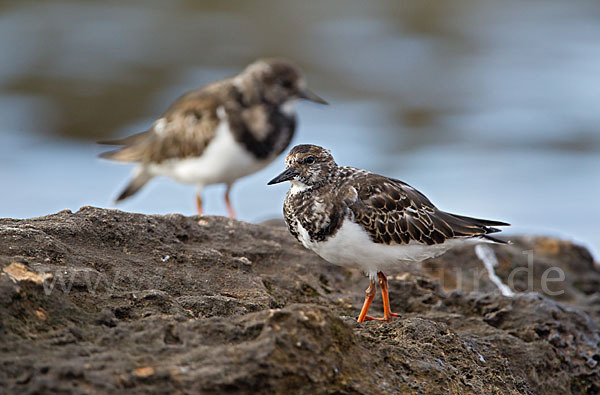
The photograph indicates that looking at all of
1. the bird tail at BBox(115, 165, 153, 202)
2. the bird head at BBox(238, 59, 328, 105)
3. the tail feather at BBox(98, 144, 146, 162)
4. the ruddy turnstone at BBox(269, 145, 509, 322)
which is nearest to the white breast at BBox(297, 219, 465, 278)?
the ruddy turnstone at BBox(269, 145, 509, 322)

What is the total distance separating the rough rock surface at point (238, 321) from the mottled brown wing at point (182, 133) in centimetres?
246

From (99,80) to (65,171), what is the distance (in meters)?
3.37

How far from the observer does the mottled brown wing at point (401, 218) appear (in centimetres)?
364

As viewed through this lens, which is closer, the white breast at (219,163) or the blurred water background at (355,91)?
the white breast at (219,163)

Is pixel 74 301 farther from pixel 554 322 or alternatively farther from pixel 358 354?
pixel 554 322

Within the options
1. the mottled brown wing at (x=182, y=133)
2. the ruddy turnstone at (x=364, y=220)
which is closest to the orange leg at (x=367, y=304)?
the ruddy turnstone at (x=364, y=220)

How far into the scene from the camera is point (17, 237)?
296 cm

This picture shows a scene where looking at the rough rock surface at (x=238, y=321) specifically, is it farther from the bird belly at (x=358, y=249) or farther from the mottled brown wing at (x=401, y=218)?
the mottled brown wing at (x=401, y=218)

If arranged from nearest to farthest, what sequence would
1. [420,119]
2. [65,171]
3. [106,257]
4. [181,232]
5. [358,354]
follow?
[358,354], [106,257], [181,232], [65,171], [420,119]

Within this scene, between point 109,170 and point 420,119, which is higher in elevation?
point 420,119

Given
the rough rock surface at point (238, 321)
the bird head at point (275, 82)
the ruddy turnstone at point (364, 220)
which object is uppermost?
the bird head at point (275, 82)

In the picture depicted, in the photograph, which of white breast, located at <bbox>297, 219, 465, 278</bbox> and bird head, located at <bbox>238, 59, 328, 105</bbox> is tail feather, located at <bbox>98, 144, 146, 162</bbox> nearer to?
bird head, located at <bbox>238, 59, 328, 105</bbox>

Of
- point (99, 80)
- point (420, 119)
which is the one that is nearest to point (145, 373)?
point (420, 119)

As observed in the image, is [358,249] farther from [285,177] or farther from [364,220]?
[285,177]
